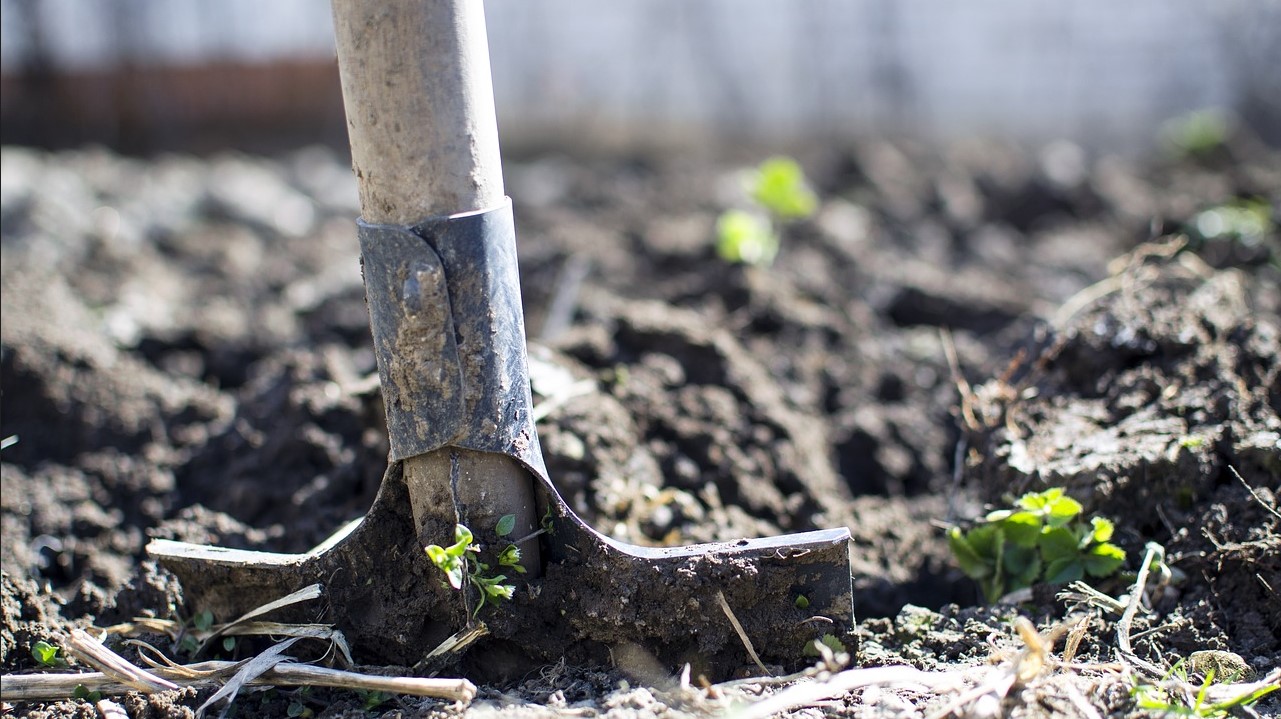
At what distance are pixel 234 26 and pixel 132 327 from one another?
22.6 ft

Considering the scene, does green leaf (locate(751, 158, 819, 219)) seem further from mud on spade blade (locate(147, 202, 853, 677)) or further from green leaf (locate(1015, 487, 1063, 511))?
mud on spade blade (locate(147, 202, 853, 677))

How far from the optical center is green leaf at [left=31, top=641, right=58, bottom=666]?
1.84 meters

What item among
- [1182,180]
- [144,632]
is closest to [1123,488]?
[144,632]

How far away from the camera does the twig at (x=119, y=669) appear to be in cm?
176

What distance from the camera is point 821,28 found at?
8953 millimetres

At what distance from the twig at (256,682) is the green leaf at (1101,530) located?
48.5 inches

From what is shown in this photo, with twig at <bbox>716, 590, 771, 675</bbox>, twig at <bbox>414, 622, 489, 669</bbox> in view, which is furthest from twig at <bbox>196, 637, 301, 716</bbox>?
twig at <bbox>716, 590, 771, 675</bbox>

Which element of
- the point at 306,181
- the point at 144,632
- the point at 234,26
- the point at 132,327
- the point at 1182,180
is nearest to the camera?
the point at 144,632

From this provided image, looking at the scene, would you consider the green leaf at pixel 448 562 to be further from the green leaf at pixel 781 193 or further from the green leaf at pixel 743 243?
the green leaf at pixel 781 193

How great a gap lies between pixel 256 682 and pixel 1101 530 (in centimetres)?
162

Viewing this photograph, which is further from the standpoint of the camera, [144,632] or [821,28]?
[821,28]

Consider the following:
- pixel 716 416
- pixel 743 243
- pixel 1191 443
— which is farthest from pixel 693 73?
pixel 1191 443

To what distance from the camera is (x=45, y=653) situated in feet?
6.05

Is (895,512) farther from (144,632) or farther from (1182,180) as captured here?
(1182,180)
